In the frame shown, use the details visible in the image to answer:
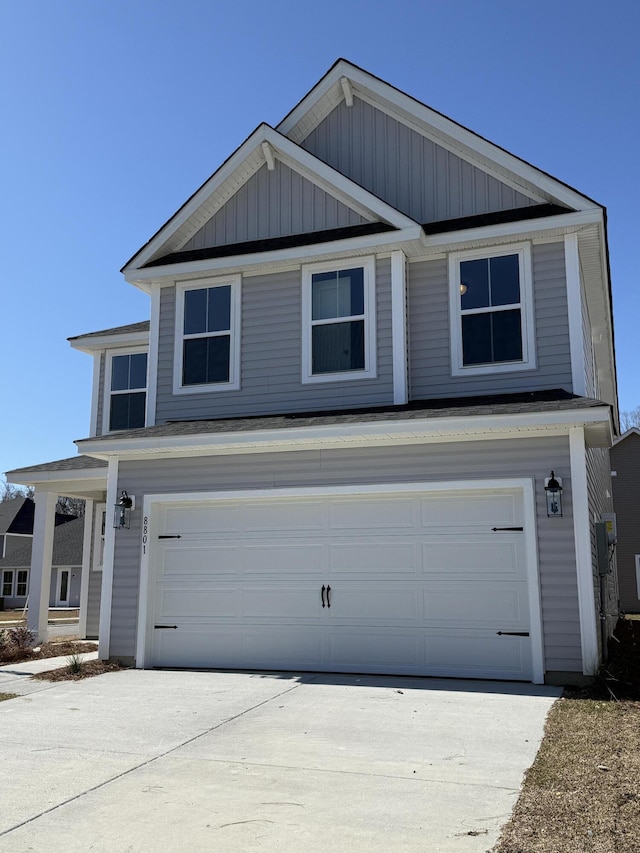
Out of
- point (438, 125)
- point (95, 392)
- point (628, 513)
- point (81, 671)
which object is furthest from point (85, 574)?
point (628, 513)

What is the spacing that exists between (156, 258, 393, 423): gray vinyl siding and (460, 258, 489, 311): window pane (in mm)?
1071

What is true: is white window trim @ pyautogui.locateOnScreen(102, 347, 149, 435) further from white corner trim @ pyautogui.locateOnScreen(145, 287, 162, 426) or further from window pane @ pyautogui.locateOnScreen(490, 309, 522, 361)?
window pane @ pyautogui.locateOnScreen(490, 309, 522, 361)

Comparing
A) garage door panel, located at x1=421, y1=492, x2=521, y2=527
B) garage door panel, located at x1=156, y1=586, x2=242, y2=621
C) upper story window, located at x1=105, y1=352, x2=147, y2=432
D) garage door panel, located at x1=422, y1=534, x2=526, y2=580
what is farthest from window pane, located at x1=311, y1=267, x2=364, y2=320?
upper story window, located at x1=105, y1=352, x2=147, y2=432

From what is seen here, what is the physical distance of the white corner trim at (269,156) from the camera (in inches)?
481

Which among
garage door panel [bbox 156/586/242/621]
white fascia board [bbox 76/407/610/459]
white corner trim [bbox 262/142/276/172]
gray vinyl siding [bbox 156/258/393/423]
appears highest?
white corner trim [bbox 262/142/276/172]

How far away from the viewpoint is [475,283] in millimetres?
11102

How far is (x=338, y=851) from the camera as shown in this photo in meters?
4.05

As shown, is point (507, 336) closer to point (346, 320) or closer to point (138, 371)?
point (346, 320)

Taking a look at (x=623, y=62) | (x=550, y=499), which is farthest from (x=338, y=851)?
(x=623, y=62)

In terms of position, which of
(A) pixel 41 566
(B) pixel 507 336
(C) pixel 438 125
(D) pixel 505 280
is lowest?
(A) pixel 41 566

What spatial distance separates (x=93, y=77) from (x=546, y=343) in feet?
26.9

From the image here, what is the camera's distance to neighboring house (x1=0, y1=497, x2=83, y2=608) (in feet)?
123

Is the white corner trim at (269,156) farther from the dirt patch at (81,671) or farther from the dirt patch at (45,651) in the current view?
the dirt patch at (45,651)

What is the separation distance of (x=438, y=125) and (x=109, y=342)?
297 inches
